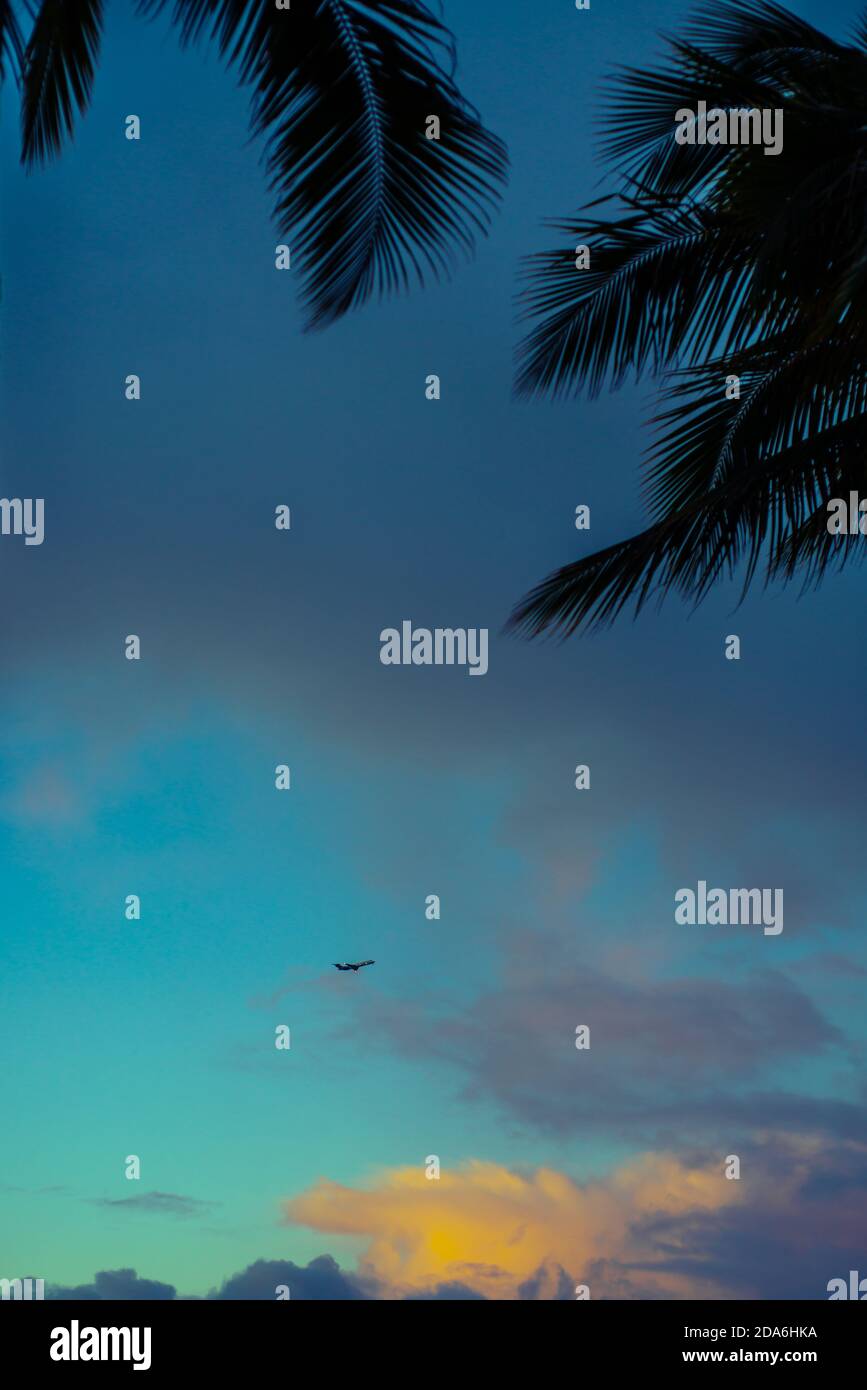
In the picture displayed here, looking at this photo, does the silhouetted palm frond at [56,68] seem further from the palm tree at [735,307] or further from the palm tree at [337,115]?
the palm tree at [735,307]

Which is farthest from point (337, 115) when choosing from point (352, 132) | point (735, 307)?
point (735, 307)

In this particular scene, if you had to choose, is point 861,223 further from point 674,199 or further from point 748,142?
point 674,199

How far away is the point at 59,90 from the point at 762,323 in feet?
15.1

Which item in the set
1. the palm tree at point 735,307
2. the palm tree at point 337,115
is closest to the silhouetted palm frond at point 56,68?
the palm tree at point 337,115

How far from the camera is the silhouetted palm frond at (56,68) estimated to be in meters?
5.52

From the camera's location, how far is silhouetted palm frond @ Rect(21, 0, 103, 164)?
217 inches

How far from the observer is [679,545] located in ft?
25.7

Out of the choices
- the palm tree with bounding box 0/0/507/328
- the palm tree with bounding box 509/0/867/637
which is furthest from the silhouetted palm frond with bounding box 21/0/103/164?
the palm tree with bounding box 509/0/867/637

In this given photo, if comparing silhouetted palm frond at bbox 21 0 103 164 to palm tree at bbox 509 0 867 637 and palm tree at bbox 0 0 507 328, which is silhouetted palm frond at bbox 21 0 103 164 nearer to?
palm tree at bbox 0 0 507 328

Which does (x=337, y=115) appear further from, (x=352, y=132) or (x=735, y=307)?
(x=735, y=307)

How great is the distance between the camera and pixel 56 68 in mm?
5734
